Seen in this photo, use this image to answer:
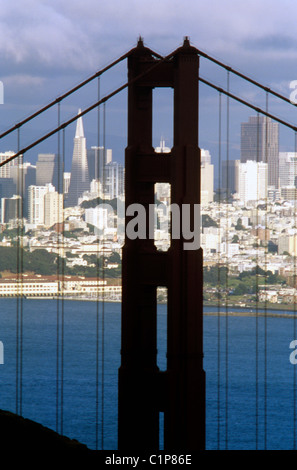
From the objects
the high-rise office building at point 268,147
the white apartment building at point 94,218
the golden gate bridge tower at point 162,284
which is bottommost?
the golden gate bridge tower at point 162,284

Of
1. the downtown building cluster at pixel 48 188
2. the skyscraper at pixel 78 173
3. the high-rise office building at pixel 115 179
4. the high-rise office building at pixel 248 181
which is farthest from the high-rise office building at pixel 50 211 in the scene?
the high-rise office building at pixel 248 181

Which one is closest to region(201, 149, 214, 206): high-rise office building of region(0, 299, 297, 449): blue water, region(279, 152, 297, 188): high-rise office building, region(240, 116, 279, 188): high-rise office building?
region(240, 116, 279, 188): high-rise office building

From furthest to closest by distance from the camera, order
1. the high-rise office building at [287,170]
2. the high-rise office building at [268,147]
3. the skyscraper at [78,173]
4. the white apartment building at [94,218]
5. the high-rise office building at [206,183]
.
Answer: the skyscraper at [78,173] → the white apartment building at [94,218] → the high-rise office building at [268,147] → the high-rise office building at [287,170] → the high-rise office building at [206,183]

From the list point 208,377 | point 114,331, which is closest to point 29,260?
point 114,331

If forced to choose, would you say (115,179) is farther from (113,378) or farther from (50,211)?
(113,378)

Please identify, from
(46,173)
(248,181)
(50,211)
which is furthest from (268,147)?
(50,211)

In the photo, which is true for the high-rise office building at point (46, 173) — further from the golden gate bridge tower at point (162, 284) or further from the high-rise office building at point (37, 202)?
the golden gate bridge tower at point (162, 284)

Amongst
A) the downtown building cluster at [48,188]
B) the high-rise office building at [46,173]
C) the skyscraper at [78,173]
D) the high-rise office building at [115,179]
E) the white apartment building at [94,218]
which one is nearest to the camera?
the high-rise office building at [46,173]
